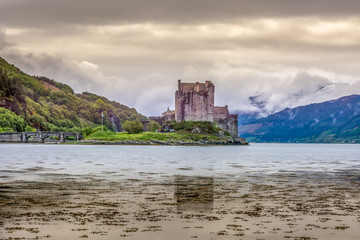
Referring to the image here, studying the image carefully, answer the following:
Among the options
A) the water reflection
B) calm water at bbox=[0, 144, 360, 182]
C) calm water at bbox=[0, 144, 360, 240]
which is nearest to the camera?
calm water at bbox=[0, 144, 360, 240]

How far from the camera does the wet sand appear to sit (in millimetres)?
17250

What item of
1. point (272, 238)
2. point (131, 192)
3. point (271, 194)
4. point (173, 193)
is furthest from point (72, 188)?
point (272, 238)

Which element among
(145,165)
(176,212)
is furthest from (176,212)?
(145,165)

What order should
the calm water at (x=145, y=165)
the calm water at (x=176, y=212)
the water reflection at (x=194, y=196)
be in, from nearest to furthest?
the calm water at (x=176, y=212), the water reflection at (x=194, y=196), the calm water at (x=145, y=165)

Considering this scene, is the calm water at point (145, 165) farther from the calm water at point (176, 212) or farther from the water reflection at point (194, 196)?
the calm water at point (176, 212)

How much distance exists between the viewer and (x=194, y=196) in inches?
1060

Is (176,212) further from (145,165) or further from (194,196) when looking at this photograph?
(145,165)

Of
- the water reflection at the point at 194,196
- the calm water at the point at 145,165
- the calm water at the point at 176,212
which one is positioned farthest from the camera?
the calm water at the point at 145,165

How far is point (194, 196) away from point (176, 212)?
18.9 feet

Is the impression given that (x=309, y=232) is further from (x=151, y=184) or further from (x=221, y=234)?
(x=151, y=184)

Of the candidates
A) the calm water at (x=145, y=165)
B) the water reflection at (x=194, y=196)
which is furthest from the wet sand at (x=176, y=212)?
the calm water at (x=145, y=165)

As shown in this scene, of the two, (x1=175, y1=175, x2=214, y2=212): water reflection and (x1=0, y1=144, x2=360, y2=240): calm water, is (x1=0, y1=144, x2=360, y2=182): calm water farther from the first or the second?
(x1=0, y1=144, x2=360, y2=240): calm water

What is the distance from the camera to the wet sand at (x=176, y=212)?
56.6ft

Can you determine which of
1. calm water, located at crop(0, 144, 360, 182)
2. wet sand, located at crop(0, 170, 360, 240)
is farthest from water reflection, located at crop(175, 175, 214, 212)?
calm water, located at crop(0, 144, 360, 182)
